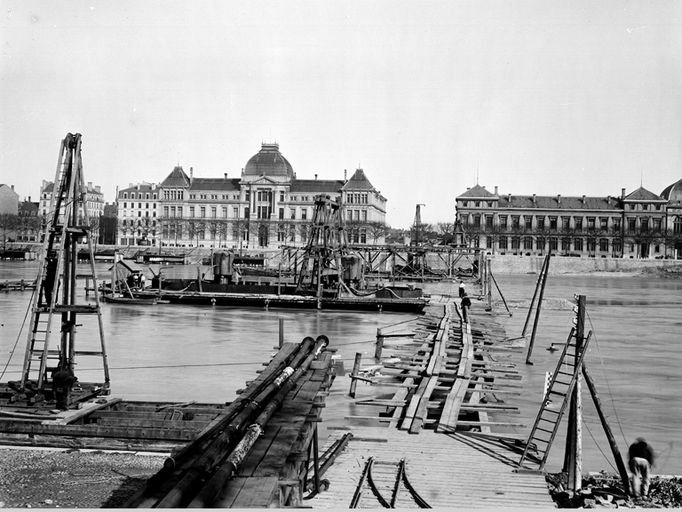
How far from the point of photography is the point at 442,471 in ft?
32.6

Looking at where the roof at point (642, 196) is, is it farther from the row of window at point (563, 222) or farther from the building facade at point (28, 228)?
the building facade at point (28, 228)

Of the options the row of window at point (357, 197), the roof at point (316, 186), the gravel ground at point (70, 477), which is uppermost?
the roof at point (316, 186)

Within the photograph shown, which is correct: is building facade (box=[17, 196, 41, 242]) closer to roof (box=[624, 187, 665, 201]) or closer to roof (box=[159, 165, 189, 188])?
roof (box=[159, 165, 189, 188])

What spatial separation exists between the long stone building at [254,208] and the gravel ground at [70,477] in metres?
103

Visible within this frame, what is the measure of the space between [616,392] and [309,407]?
11.4m

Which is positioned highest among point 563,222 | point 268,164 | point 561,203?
point 268,164

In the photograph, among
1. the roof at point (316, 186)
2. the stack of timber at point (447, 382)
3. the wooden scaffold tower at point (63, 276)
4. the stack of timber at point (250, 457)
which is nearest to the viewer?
the stack of timber at point (250, 457)

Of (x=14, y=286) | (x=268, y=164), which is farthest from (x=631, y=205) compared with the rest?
(x=14, y=286)

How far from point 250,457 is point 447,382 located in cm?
1020

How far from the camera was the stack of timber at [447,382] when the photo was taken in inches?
503

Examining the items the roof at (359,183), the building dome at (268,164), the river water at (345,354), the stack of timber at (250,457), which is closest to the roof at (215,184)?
the building dome at (268,164)

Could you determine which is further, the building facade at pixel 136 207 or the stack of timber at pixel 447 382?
the building facade at pixel 136 207

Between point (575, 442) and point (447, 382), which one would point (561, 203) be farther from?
point (575, 442)

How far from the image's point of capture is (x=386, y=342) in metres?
27.7
